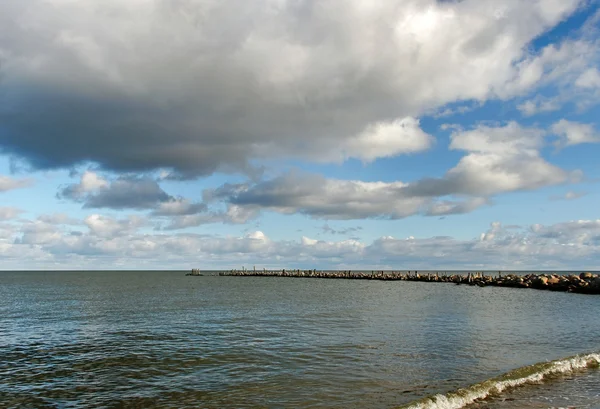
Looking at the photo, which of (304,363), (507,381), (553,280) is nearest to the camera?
(507,381)

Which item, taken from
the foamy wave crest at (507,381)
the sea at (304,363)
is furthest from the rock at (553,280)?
the foamy wave crest at (507,381)

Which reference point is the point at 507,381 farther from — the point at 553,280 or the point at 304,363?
the point at 553,280

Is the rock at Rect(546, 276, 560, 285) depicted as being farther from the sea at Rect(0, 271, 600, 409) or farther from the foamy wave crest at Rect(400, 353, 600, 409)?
the foamy wave crest at Rect(400, 353, 600, 409)

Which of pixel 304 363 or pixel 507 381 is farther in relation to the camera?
pixel 304 363

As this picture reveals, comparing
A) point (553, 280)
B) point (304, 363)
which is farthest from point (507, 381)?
point (553, 280)

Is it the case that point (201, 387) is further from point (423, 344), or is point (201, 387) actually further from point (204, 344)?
point (423, 344)

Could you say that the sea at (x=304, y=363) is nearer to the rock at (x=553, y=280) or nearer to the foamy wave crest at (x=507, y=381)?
the foamy wave crest at (x=507, y=381)

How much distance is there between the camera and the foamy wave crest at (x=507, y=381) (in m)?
14.9

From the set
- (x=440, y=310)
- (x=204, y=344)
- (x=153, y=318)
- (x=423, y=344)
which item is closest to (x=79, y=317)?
(x=153, y=318)

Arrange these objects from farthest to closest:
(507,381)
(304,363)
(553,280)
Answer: (553,280) < (304,363) < (507,381)

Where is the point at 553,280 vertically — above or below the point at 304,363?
above

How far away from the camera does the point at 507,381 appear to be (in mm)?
17125

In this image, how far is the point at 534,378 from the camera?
17.8 m

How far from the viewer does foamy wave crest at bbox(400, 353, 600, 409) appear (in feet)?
48.9
